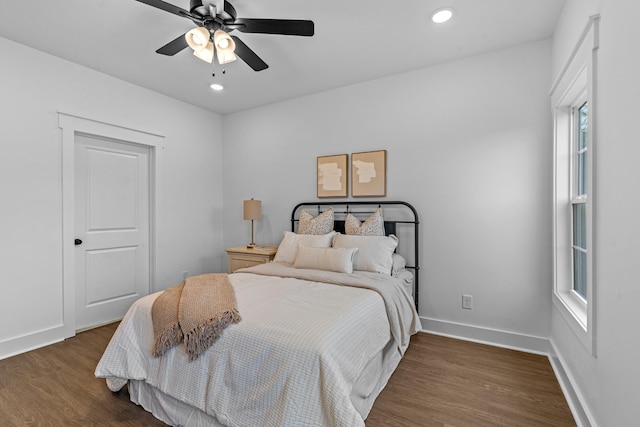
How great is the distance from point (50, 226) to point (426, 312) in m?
3.77

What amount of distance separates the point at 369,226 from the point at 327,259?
2.08ft

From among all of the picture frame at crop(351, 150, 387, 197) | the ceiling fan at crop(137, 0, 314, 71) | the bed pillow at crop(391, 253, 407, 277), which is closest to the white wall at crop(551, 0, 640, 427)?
the bed pillow at crop(391, 253, 407, 277)

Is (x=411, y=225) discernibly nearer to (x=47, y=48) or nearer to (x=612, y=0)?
(x=612, y=0)

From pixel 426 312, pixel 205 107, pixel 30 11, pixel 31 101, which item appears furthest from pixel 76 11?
pixel 426 312

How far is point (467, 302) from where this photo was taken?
288 cm

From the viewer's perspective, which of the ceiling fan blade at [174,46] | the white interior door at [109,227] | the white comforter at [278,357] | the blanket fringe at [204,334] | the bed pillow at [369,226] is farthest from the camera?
the white interior door at [109,227]

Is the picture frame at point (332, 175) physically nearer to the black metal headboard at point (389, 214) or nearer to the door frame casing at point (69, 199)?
the black metal headboard at point (389, 214)

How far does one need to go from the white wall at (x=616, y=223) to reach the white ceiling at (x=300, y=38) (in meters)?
0.88

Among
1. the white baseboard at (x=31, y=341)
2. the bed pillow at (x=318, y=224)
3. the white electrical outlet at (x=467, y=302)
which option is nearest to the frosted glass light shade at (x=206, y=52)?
the bed pillow at (x=318, y=224)

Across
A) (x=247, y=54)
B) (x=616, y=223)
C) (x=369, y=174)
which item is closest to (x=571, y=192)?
(x=616, y=223)

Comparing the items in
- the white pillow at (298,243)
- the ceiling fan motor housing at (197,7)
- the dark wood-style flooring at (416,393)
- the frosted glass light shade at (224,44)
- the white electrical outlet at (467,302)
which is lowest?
the dark wood-style flooring at (416,393)

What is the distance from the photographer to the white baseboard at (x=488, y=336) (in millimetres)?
2581

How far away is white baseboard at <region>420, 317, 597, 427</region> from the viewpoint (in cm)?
179

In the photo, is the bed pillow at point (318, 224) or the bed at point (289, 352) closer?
the bed at point (289, 352)
